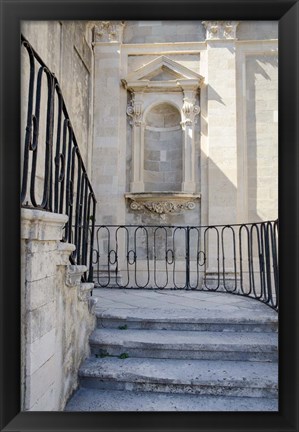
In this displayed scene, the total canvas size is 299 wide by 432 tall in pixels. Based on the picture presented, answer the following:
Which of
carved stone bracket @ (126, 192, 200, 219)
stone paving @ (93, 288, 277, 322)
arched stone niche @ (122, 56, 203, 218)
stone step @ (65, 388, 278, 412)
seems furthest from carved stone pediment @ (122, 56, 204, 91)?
stone step @ (65, 388, 278, 412)

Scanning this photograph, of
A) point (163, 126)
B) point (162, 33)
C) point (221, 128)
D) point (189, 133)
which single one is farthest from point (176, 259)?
point (162, 33)

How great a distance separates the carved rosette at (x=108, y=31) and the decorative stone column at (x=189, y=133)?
2.00m

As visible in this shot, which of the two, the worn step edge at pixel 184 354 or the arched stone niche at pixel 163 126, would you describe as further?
the arched stone niche at pixel 163 126

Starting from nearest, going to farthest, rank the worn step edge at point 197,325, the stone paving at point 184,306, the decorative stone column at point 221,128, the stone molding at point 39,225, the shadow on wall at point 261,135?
1. the stone molding at point 39,225
2. the worn step edge at point 197,325
3. the stone paving at point 184,306
4. the decorative stone column at point 221,128
5. the shadow on wall at point 261,135

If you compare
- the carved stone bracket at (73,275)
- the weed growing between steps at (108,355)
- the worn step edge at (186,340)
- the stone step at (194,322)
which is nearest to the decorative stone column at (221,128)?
the stone step at (194,322)

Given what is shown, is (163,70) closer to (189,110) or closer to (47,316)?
(189,110)

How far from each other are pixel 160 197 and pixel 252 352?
5.06 metres

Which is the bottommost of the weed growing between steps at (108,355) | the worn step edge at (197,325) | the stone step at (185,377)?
the stone step at (185,377)

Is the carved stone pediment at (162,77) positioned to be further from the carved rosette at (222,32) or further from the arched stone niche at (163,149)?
the carved rosette at (222,32)

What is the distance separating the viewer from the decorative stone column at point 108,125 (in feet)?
26.6

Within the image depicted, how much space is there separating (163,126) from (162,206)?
205cm
